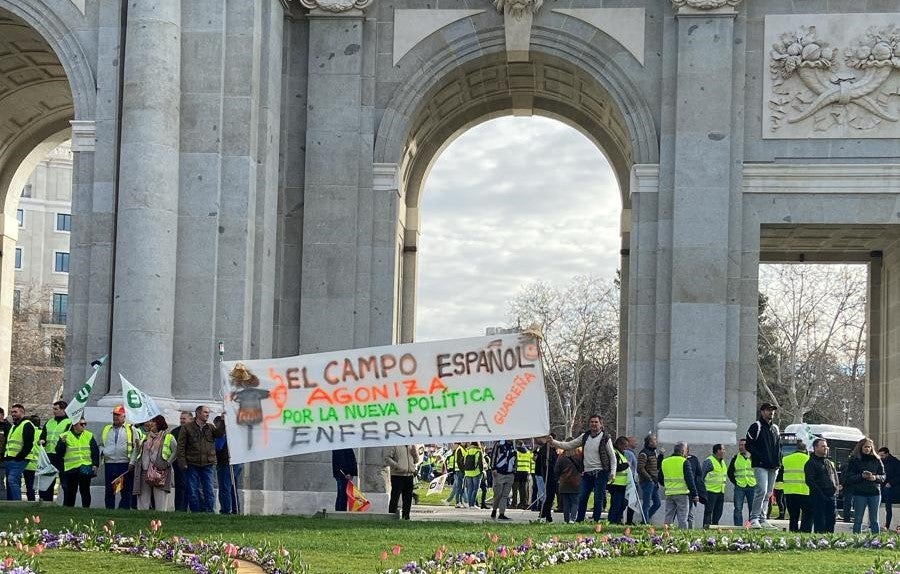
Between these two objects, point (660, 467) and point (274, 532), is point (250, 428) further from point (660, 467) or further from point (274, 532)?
point (660, 467)

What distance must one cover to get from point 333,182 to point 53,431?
310 inches

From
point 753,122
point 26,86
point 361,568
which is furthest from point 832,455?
point 361,568

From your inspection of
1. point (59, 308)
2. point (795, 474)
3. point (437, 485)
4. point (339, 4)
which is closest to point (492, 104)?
point (339, 4)

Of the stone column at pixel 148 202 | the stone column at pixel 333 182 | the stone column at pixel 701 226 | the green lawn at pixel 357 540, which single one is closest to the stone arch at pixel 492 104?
the stone column at pixel 333 182

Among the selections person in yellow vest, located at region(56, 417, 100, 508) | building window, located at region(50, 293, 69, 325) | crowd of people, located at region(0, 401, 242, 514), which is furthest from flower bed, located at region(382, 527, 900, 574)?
building window, located at region(50, 293, 69, 325)

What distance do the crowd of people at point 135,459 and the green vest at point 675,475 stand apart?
7.47 meters

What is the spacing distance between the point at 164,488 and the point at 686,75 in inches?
510

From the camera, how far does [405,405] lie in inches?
861

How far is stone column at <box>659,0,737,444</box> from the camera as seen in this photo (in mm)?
28375

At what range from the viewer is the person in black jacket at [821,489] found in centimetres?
2430

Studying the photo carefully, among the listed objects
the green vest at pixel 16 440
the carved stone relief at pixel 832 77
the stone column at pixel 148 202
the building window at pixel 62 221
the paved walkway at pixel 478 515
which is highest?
the building window at pixel 62 221

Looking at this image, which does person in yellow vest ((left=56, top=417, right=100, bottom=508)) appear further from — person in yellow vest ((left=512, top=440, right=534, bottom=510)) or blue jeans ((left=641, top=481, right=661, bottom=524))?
person in yellow vest ((left=512, top=440, right=534, bottom=510))

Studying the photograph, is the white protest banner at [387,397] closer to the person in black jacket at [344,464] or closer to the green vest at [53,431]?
the person in black jacket at [344,464]

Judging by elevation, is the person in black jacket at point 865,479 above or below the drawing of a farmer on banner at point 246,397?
below
